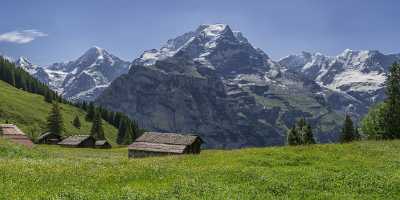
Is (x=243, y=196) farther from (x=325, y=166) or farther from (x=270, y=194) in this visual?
(x=325, y=166)

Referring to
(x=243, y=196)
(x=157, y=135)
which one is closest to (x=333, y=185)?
(x=243, y=196)

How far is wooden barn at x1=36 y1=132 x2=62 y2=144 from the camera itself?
185 metres

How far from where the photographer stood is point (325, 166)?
3375cm

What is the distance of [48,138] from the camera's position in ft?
613

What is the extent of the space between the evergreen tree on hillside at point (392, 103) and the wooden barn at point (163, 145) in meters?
39.3

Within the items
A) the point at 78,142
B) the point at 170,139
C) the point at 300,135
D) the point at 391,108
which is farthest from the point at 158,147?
the point at 78,142

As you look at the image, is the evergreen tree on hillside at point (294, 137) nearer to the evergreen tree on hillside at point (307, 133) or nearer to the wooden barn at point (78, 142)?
the evergreen tree on hillside at point (307, 133)

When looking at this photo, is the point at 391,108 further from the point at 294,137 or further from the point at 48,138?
the point at 48,138

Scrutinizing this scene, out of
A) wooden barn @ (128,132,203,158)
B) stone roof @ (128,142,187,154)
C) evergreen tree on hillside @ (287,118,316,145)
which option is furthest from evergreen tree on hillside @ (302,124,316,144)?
stone roof @ (128,142,187,154)

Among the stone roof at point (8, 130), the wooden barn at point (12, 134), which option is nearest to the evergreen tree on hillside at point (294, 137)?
the wooden barn at point (12, 134)

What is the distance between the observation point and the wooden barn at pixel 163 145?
98375 millimetres

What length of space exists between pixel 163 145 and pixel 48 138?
101665mm

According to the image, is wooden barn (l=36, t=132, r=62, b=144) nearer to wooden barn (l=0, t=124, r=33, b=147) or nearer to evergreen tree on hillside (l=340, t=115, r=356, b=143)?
wooden barn (l=0, t=124, r=33, b=147)

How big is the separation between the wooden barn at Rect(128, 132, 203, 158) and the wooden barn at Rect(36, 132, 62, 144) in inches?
3653
